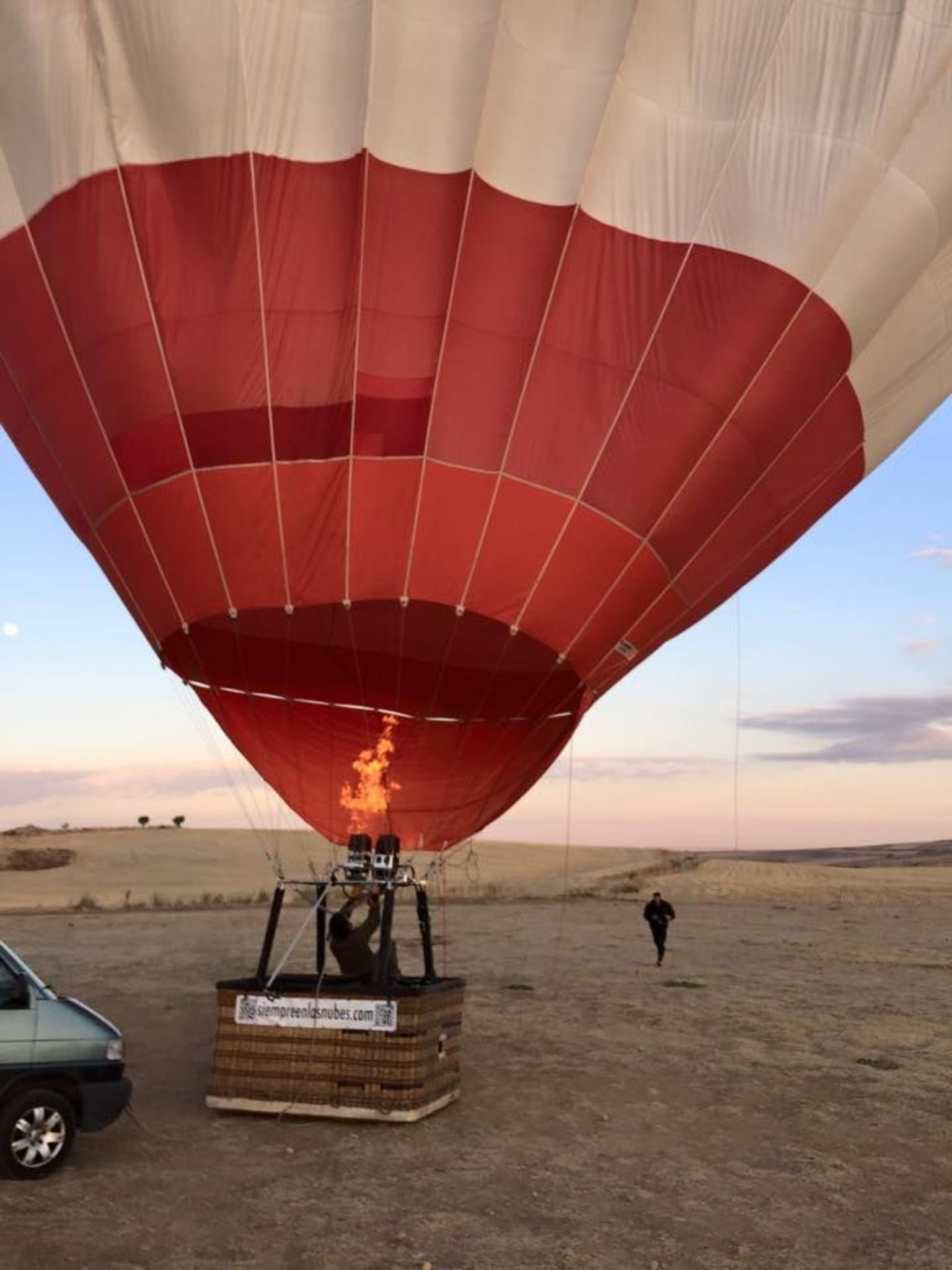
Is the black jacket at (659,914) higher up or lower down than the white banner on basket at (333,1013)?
higher up

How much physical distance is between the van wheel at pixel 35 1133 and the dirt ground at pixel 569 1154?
147 millimetres

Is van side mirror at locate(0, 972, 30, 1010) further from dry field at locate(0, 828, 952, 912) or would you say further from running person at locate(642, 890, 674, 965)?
dry field at locate(0, 828, 952, 912)

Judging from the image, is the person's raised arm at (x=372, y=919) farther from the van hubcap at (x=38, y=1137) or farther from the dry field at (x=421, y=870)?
the dry field at (x=421, y=870)

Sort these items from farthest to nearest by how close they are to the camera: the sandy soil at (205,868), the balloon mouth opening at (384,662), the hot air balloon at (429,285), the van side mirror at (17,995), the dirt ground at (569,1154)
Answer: the sandy soil at (205,868) < the balloon mouth opening at (384,662) < the hot air balloon at (429,285) < the van side mirror at (17,995) < the dirt ground at (569,1154)

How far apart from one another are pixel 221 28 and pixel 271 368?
2745 mm

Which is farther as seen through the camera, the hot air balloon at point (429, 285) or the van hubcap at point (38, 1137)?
the hot air balloon at point (429, 285)

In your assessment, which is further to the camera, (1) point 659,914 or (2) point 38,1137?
(1) point 659,914

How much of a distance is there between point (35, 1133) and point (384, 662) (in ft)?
14.6

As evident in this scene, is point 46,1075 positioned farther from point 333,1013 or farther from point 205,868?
point 205,868

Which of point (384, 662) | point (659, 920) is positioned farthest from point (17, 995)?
point (659, 920)

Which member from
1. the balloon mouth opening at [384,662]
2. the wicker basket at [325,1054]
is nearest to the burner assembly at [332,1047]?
the wicker basket at [325,1054]

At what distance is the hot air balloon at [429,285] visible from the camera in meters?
10.1

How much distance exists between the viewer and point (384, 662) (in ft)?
34.5

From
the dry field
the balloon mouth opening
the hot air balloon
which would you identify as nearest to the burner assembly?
the balloon mouth opening
